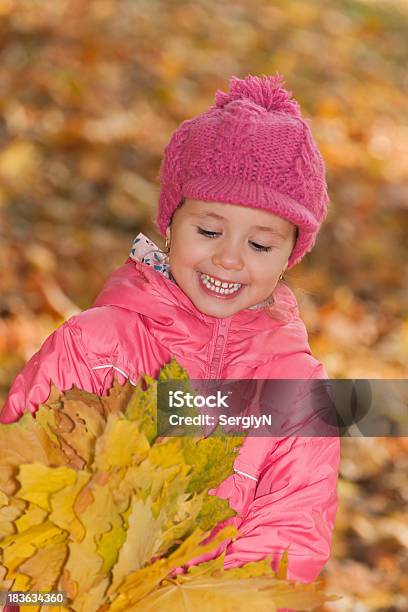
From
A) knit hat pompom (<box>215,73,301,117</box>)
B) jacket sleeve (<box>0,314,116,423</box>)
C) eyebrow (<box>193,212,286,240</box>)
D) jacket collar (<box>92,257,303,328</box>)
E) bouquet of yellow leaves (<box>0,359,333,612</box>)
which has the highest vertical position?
knit hat pompom (<box>215,73,301,117</box>)

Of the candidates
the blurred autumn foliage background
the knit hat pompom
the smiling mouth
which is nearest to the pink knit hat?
the knit hat pompom

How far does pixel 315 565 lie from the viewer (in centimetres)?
132

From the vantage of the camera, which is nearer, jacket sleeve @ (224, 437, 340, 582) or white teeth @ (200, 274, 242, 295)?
jacket sleeve @ (224, 437, 340, 582)

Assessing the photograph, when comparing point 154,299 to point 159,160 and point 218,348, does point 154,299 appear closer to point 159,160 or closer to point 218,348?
point 218,348

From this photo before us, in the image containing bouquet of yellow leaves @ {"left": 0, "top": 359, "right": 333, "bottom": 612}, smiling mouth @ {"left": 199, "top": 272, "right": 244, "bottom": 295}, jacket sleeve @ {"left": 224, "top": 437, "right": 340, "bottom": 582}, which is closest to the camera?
bouquet of yellow leaves @ {"left": 0, "top": 359, "right": 333, "bottom": 612}

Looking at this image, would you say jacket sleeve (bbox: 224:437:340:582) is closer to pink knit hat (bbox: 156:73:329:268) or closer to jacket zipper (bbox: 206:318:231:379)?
jacket zipper (bbox: 206:318:231:379)

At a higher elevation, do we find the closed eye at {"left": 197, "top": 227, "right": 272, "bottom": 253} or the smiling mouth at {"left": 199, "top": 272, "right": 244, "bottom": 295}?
the closed eye at {"left": 197, "top": 227, "right": 272, "bottom": 253}

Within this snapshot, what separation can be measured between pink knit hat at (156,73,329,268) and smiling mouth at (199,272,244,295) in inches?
4.9

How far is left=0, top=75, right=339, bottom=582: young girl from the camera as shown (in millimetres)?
1308

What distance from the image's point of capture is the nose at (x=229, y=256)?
1.33 metres

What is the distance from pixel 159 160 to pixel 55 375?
2790 mm

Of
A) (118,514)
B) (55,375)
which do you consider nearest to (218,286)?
(55,375)

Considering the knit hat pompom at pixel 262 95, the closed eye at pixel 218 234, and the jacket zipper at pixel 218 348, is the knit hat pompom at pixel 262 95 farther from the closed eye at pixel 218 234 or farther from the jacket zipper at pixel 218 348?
the jacket zipper at pixel 218 348

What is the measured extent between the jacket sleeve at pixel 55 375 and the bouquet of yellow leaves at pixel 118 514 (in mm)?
184
